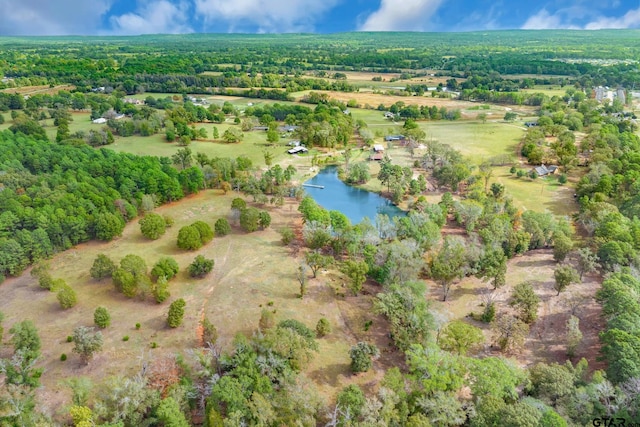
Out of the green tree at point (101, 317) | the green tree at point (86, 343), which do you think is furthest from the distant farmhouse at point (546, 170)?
the green tree at point (86, 343)

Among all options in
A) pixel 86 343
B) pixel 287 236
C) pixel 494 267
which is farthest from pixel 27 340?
pixel 494 267

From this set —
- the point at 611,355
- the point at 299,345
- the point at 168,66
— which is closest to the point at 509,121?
the point at 611,355

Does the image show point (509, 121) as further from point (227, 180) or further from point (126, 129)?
point (126, 129)

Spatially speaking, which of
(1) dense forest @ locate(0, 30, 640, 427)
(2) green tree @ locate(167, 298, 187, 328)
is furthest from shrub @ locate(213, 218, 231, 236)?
(2) green tree @ locate(167, 298, 187, 328)

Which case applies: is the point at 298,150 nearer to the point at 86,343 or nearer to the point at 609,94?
the point at 86,343

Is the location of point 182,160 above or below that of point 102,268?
above

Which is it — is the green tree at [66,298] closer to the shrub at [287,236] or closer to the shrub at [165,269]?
the shrub at [165,269]
